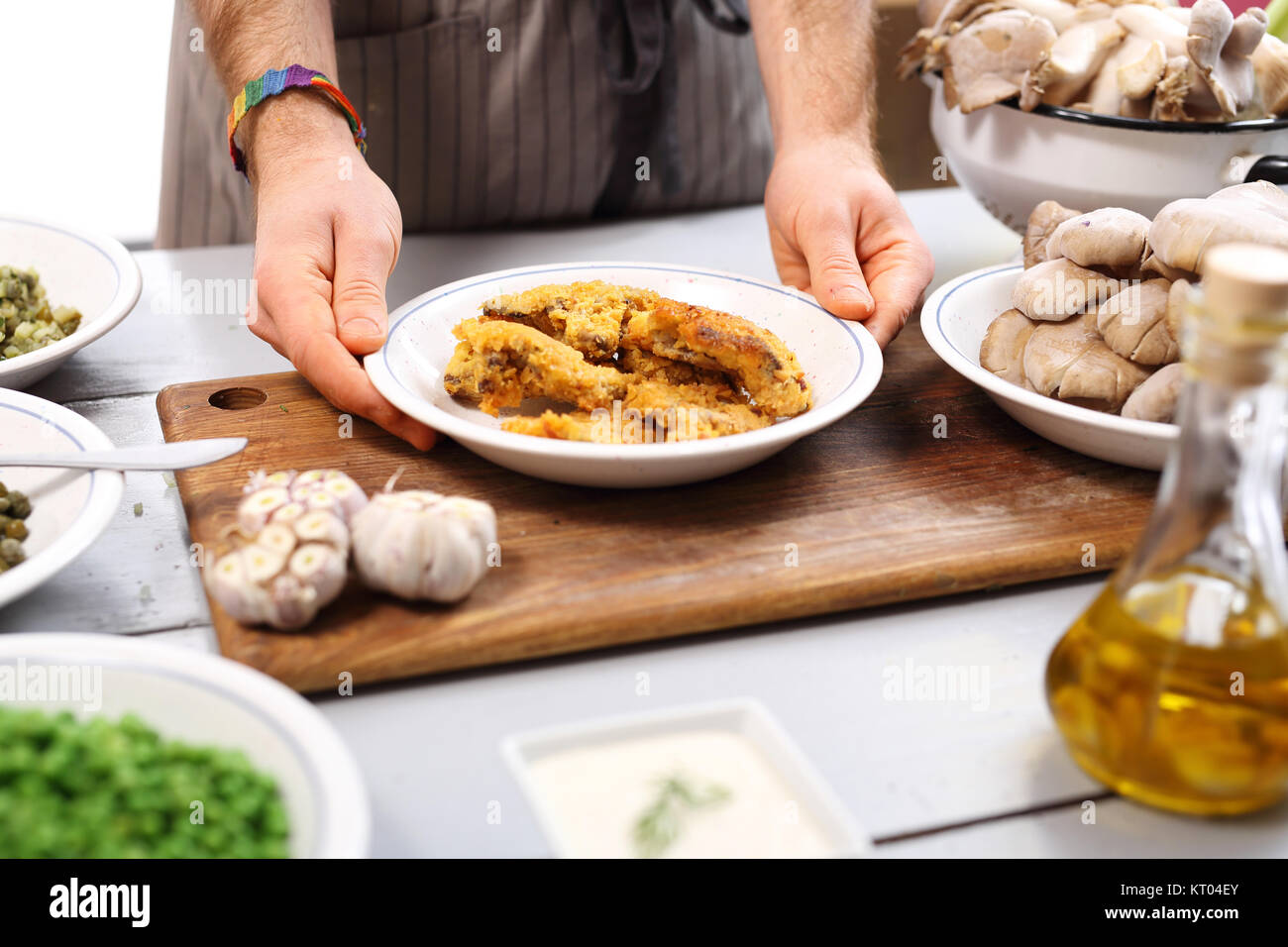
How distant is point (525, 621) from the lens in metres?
1.24

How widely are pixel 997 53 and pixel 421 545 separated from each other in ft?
4.79

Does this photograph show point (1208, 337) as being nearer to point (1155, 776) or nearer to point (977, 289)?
point (1155, 776)

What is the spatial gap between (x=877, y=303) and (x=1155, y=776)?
1002mm

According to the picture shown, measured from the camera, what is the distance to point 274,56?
2.05m

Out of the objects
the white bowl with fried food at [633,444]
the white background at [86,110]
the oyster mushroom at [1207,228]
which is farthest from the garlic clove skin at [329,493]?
the white background at [86,110]

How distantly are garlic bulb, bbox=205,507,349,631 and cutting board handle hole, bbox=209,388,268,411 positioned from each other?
1.91 ft

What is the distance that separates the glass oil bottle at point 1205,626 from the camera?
3.02 ft

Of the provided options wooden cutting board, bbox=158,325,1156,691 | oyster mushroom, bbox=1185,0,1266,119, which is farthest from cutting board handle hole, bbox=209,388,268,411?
oyster mushroom, bbox=1185,0,1266,119

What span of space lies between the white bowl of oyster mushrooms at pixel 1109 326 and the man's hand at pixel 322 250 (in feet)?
2.71

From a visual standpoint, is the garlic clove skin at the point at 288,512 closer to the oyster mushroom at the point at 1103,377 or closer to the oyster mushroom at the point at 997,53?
the oyster mushroom at the point at 1103,377

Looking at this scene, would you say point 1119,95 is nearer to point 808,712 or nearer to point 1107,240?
point 1107,240

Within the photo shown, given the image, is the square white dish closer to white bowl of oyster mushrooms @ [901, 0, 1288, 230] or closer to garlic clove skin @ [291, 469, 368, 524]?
garlic clove skin @ [291, 469, 368, 524]

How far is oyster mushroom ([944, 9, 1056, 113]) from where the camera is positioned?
1991 millimetres
